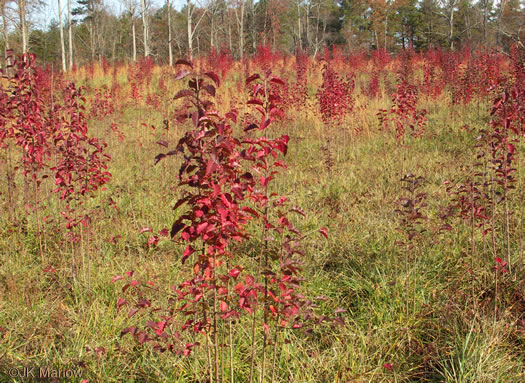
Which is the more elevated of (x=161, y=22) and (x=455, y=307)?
(x=161, y=22)

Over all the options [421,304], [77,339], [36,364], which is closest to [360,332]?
[421,304]

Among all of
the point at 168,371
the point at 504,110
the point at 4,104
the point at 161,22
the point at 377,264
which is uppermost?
the point at 161,22

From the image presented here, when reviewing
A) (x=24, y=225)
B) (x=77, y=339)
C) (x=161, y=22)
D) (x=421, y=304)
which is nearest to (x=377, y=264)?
(x=421, y=304)

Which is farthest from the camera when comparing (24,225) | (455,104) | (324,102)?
(455,104)

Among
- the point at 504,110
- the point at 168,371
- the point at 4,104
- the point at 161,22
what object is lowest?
the point at 168,371

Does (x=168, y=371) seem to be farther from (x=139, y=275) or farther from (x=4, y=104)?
(x=4, y=104)

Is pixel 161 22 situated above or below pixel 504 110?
above

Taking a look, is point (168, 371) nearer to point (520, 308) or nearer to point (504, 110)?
point (520, 308)

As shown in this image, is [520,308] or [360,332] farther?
[520,308]

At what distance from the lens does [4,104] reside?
340cm

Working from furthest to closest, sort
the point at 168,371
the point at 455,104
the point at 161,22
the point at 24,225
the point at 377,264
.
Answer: the point at 161,22 → the point at 455,104 → the point at 24,225 → the point at 377,264 → the point at 168,371

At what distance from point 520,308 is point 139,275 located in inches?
107

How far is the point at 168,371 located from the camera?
2.08 metres

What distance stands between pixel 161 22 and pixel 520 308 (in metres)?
43.7
